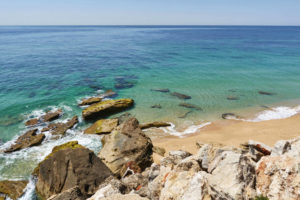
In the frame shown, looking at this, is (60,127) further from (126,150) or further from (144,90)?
(144,90)

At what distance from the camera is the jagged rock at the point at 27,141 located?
55.1ft

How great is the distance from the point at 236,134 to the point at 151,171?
40.5 feet

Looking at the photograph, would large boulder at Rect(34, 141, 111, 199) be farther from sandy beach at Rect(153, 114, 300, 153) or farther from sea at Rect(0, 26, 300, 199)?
sandy beach at Rect(153, 114, 300, 153)

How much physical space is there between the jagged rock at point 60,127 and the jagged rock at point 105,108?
158cm

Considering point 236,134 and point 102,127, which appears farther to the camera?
point 102,127

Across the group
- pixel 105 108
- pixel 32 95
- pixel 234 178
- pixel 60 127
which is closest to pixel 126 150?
pixel 234 178

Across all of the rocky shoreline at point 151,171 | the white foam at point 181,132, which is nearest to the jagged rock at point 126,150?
the rocky shoreline at point 151,171

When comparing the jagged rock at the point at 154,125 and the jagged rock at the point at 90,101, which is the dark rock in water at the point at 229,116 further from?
the jagged rock at the point at 90,101

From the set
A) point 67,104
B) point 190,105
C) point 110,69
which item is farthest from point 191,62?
point 67,104

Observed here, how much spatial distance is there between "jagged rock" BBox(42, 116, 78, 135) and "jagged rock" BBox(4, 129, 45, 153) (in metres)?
1.14

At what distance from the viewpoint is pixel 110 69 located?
4184 cm

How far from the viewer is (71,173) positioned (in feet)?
37.0

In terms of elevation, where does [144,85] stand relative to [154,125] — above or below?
above

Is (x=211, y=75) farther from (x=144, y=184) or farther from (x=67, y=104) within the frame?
(x=144, y=184)
